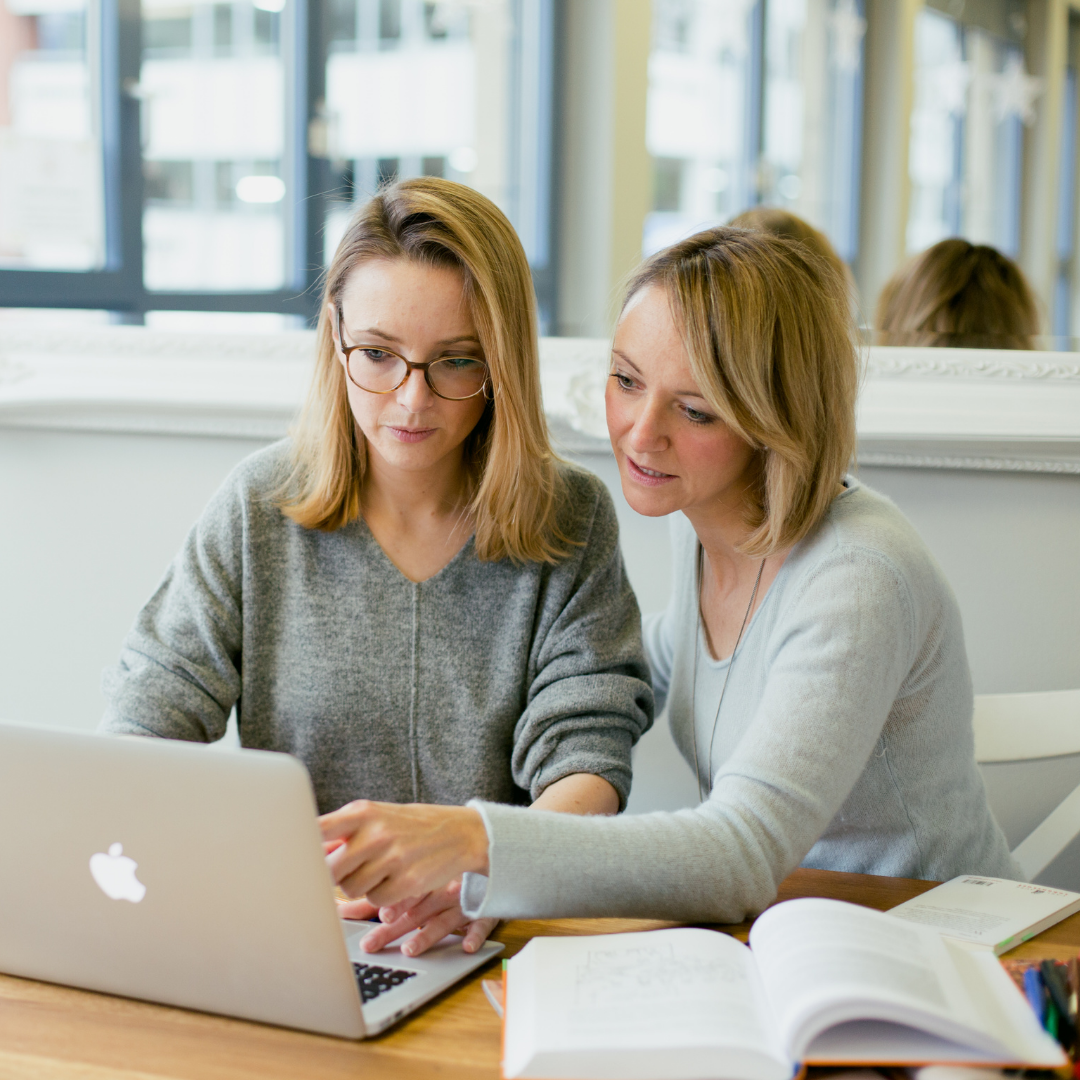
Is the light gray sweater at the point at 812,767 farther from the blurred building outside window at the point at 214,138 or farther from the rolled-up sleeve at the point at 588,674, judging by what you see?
the blurred building outside window at the point at 214,138

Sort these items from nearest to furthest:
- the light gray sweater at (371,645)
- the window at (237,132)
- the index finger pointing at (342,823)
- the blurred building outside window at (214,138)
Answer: the index finger pointing at (342,823)
the light gray sweater at (371,645)
the window at (237,132)
the blurred building outside window at (214,138)

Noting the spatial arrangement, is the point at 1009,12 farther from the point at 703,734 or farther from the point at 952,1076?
the point at 952,1076

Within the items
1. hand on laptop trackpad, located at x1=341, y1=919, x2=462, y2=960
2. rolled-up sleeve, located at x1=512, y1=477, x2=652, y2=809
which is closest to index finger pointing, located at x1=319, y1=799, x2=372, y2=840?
hand on laptop trackpad, located at x1=341, y1=919, x2=462, y2=960

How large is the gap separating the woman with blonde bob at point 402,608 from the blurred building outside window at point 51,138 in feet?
4.56

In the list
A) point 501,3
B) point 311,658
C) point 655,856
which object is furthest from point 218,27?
Result: point 655,856

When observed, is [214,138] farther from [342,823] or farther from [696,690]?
[342,823]

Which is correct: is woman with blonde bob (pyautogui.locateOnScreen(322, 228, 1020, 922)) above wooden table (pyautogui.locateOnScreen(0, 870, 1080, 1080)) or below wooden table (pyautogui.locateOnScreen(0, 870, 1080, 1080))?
above

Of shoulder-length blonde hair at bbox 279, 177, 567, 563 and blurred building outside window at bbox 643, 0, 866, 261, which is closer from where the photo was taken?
shoulder-length blonde hair at bbox 279, 177, 567, 563

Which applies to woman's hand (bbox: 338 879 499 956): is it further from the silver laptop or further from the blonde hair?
the blonde hair

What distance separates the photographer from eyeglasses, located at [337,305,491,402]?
51.5 inches

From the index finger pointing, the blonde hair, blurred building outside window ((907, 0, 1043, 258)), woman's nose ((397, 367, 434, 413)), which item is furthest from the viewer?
blurred building outside window ((907, 0, 1043, 258))

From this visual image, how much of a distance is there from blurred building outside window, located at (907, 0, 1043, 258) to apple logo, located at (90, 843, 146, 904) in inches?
252

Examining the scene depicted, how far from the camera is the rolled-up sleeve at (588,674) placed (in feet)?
4.41

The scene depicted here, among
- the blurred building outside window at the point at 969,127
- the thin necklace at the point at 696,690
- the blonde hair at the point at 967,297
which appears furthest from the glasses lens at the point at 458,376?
the blurred building outside window at the point at 969,127
